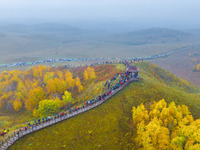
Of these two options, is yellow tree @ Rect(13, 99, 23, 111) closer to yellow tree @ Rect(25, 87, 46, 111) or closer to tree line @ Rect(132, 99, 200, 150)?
yellow tree @ Rect(25, 87, 46, 111)

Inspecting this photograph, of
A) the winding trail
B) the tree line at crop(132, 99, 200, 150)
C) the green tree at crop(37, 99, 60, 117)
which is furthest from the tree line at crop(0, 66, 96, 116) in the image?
the tree line at crop(132, 99, 200, 150)

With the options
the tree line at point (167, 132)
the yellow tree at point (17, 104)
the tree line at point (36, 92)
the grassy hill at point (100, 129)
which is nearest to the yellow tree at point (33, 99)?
the tree line at point (36, 92)

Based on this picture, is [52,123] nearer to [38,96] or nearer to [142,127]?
[142,127]

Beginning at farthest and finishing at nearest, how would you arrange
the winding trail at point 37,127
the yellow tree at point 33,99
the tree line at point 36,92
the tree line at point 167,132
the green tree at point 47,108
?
the yellow tree at point 33,99 < the tree line at point 36,92 < the green tree at point 47,108 < the winding trail at point 37,127 < the tree line at point 167,132

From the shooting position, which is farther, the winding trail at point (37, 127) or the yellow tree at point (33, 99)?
the yellow tree at point (33, 99)

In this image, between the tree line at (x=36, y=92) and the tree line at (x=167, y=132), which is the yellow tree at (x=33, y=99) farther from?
the tree line at (x=167, y=132)

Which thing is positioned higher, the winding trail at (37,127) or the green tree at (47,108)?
the winding trail at (37,127)

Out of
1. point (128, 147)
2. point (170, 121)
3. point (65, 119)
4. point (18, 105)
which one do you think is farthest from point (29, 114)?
point (170, 121)

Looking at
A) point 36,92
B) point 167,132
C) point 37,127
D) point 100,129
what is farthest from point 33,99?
point 167,132

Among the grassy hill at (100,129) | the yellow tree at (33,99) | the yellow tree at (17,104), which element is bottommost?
the yellow tree at (17,104)

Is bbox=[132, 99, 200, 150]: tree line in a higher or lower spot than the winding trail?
higher

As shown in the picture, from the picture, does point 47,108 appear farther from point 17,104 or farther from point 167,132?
point 167,132
